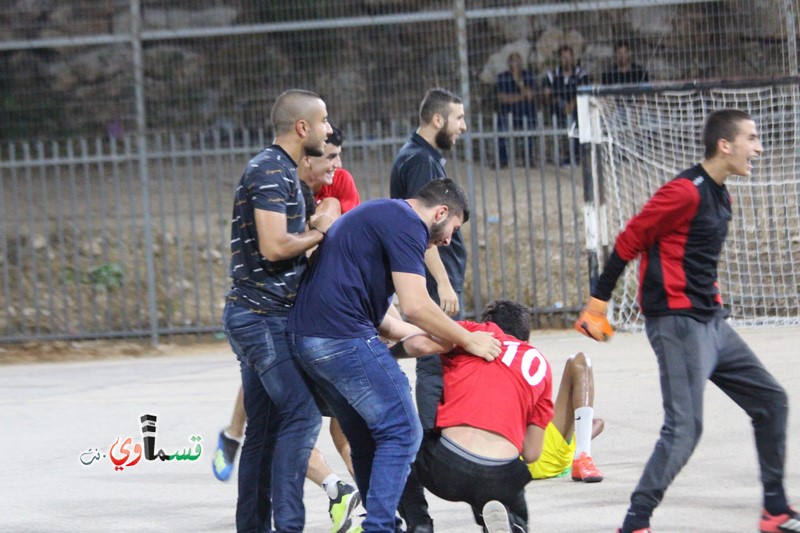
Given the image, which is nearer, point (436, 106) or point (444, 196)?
point (444, 196)

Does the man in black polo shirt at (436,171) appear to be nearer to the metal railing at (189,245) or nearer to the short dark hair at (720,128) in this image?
the short dark hair at (720,128)

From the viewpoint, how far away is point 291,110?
510cm

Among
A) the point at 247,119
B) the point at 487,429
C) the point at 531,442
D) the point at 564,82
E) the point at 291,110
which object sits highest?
the point at 564,82

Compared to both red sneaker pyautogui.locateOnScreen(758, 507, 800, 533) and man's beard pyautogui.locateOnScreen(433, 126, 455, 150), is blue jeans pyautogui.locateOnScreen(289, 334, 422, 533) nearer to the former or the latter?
red sneaker pyautogui.locateOnScreen(758, 507, 800, 533)

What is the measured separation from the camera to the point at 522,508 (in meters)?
5.03

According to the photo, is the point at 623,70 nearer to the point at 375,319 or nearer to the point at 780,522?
the point at 780,522

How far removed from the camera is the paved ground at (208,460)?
5746 millimetres

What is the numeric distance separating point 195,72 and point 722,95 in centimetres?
753

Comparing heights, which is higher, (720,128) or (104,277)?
(720,128)

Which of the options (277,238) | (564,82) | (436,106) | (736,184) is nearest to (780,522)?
(277,238)

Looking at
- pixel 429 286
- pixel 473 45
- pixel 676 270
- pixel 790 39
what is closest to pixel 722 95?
pixel 790 39

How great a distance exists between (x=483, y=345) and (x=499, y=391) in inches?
→ 7.6

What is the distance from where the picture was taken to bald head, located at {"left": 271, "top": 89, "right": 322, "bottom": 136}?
5102 millimetres
